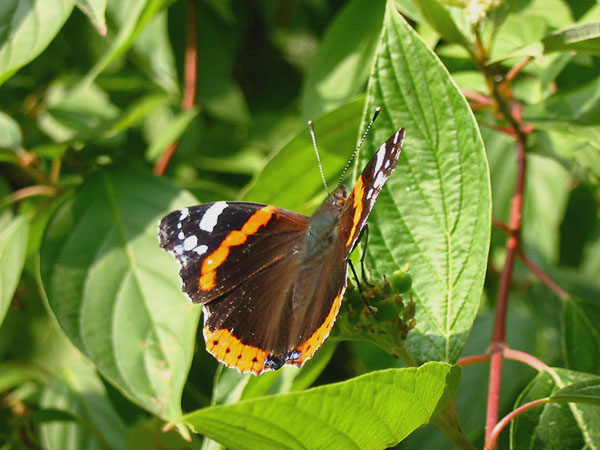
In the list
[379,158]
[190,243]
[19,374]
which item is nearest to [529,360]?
[379,158]

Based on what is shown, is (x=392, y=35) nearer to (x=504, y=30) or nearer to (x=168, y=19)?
(x=504, y=30)

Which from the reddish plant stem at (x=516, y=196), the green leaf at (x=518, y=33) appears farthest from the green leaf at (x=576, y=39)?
the green leaf at (x=518, y=33)

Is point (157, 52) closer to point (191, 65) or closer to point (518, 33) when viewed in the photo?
point (191, 65)

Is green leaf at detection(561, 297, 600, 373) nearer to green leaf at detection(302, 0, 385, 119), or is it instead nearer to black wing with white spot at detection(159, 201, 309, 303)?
black wing with white spot at detection(159, 201, 309, 303)

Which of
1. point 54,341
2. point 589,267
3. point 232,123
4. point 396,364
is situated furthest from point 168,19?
point 589,267

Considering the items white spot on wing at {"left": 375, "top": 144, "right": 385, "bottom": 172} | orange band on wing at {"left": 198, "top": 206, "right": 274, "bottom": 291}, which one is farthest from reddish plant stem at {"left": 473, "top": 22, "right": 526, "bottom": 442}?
orange band on wing at {"left": 198, "top": 206, "right": 274, "bottom": 291}

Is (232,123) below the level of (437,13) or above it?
below
